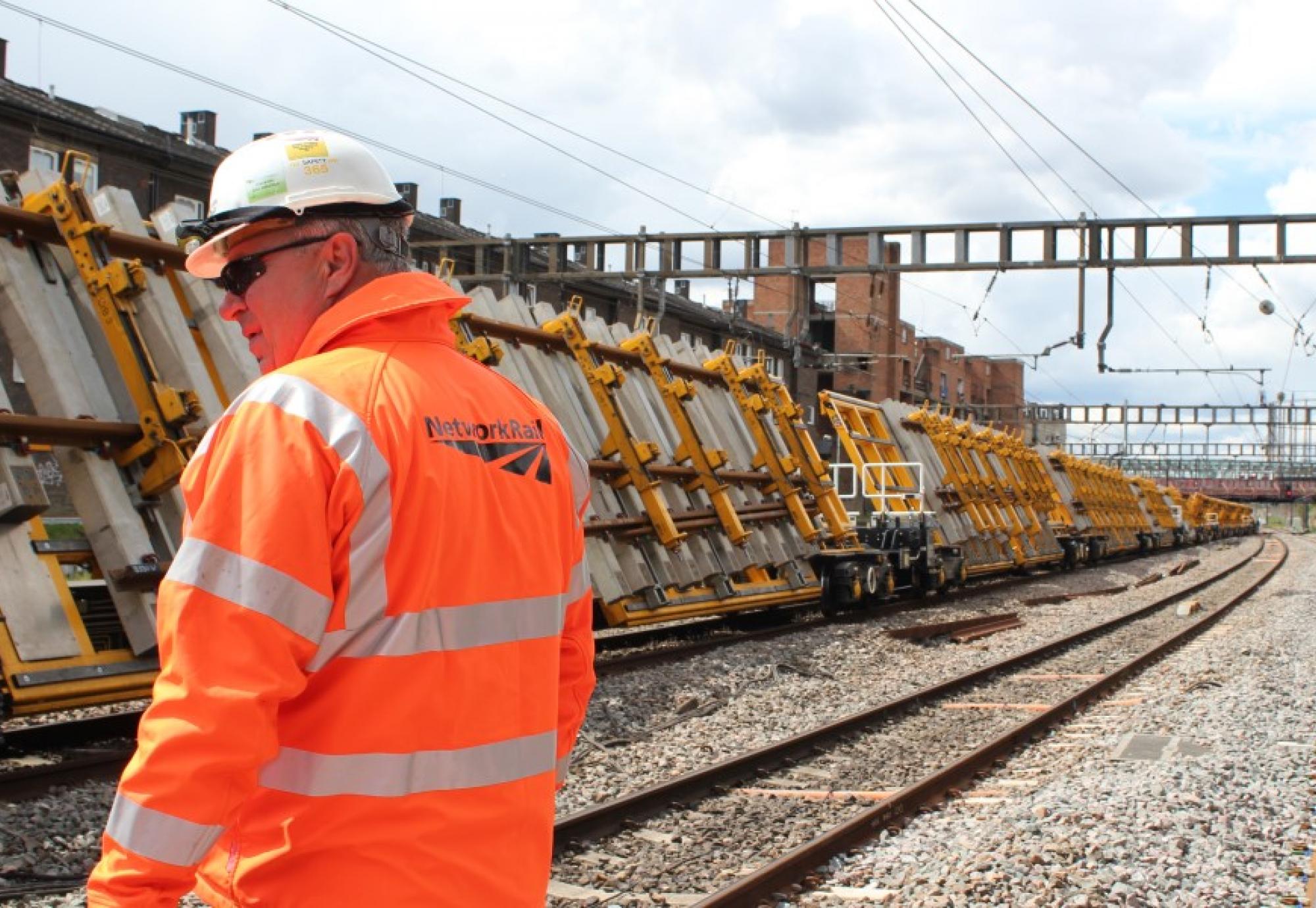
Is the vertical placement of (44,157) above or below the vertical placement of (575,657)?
above

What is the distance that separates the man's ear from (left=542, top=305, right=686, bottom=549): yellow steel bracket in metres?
10.9

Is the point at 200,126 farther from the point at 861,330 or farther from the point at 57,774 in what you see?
the point at 861,330

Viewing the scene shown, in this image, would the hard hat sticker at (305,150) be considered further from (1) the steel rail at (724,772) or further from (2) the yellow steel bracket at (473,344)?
(2) the yellow steel bracket at (473,344)

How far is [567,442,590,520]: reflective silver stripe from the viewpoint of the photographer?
2330 millimetres

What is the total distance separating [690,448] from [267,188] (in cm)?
1240

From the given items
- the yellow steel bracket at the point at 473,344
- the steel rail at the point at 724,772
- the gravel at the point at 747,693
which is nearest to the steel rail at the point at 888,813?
the steel rail at the point at 724,772

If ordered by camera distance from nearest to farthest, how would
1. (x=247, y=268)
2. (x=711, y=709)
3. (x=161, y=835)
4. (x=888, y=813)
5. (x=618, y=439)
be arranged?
Result: 1. (x=161, y=835)
2. (x=247, y=268)
3. (x=888, y=813)
4. (x=711, y=709)
5. (x=618, y=439)

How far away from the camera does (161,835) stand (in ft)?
5.16

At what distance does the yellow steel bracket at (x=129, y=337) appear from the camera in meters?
7.37

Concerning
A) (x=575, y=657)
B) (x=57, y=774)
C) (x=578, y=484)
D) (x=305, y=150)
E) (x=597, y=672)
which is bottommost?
(x=597, y=672)

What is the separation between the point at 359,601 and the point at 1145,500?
2258 inches

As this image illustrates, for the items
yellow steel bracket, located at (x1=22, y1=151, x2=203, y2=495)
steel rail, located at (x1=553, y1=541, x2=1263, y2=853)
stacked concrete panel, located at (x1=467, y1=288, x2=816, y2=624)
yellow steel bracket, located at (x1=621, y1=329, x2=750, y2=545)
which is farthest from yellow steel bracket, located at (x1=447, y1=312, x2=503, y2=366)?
steel rail, located at (x1=553, y1=541, x2=1263, y2=853)

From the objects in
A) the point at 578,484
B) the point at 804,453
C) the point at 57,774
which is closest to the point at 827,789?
the point at 57,774

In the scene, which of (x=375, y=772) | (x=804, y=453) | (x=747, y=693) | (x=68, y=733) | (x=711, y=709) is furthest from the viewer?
(x=804, y=453)
